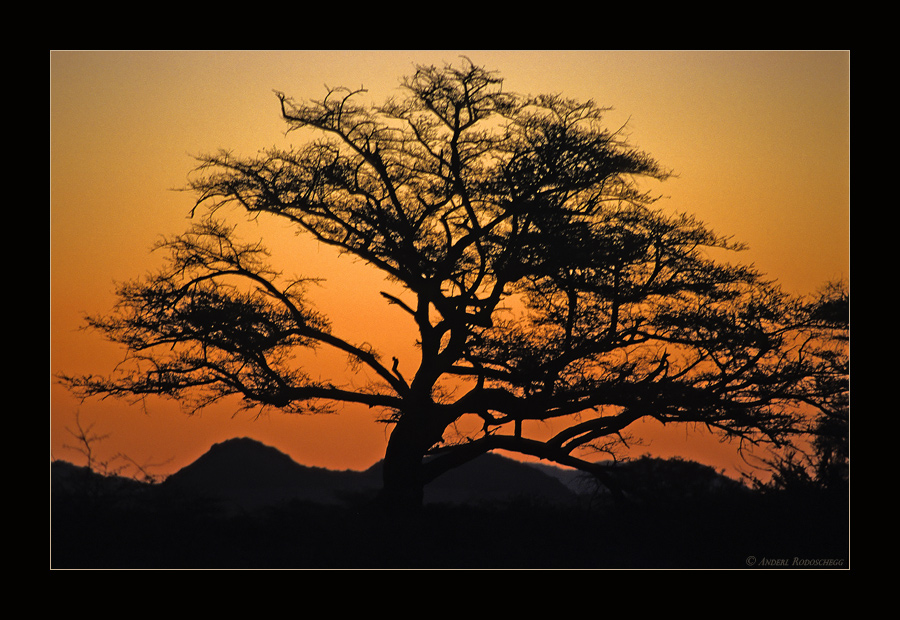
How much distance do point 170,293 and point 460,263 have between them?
3.06 m

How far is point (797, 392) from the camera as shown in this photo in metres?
9.45

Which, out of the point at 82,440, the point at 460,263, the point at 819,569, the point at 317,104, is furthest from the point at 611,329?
the point at 82,440

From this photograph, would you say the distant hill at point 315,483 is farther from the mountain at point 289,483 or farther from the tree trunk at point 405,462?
the tree trunk at point 405,462

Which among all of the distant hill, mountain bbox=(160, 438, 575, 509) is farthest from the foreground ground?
mountain bbox=(160, 438, 575, 509)

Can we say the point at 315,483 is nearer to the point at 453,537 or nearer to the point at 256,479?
the point at 256,479

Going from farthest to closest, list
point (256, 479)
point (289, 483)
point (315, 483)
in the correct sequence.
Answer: point (315, 483) < point (289, 483) < point (256, 479)

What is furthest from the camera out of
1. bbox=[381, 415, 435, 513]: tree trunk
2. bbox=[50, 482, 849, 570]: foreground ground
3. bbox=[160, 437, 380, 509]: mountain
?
bbox=[160, 437, 380, 509]: mountain

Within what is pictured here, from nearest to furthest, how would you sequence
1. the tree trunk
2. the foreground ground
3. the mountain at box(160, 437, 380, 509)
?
the foreground ground < the tree trunk < the mountain at box(160, 437, 380, 509)

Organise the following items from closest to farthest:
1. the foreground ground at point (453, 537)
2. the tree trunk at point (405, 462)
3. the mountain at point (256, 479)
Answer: the foreground ground at point (453, 537)
the tree trunk at point (405, 462)
the mountain at point (256, 479)

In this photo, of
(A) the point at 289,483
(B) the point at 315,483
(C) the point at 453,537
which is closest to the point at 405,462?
(C) the point at 453,537

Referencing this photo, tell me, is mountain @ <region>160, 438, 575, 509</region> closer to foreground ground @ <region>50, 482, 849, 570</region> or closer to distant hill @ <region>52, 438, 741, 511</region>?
distant hill @ <region>52, 438, 741, 511</region>

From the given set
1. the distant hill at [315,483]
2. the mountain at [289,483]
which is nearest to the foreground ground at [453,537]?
the distant hill at [315,483]

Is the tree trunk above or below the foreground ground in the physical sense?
above

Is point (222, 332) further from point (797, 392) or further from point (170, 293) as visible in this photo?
point (797, 392)
